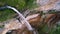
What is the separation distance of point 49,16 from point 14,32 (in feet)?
0.90

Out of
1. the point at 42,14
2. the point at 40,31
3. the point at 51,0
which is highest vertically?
the point at 51,0

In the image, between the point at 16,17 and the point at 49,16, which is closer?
the point at 49,16

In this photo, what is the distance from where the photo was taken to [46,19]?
5.40 ft

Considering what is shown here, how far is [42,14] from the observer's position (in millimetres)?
1703

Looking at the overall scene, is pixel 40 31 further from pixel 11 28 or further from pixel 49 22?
Result: pixel 11 28

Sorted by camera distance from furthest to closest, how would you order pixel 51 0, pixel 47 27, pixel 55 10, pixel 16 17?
pixel 51 0 → pixel 16 17 → pixel 55 10 → pixel 47 27

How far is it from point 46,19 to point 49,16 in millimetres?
37

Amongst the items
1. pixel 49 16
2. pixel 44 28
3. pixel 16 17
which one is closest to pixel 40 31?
pixel 44 28

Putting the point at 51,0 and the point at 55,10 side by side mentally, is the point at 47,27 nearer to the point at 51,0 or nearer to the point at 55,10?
the point at 55,10

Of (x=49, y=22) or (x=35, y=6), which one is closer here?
(x=49, y=22)

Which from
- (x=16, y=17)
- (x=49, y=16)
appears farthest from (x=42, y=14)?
(x=16, y=17)

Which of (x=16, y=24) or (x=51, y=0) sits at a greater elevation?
(x=51, y=0)

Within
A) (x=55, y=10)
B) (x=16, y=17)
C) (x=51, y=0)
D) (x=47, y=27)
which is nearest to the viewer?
(x=47, y=27)

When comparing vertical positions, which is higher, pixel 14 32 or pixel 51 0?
pixel 51 0
